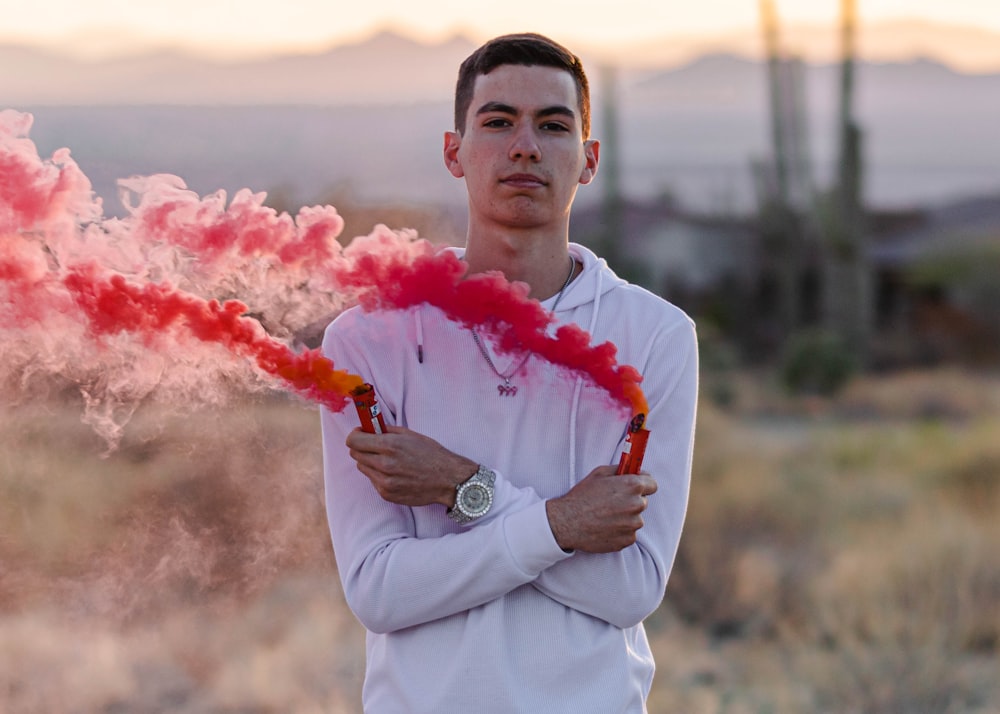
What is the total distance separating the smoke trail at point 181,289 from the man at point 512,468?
8 cm

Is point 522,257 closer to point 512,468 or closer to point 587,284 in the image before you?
point 587,284

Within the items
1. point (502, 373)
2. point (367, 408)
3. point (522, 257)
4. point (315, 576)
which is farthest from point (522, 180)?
point (315, 576)

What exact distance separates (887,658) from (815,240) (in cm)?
2438

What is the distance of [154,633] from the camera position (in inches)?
239

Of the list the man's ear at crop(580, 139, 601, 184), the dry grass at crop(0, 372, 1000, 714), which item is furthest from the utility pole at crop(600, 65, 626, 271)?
the man's ear at crop(580, 139, 601, 184)

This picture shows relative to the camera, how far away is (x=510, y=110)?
2.53 metres

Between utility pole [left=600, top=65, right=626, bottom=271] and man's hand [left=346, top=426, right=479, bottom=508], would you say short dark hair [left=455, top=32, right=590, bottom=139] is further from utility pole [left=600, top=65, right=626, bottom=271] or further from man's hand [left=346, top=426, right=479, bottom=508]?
utility pole [left=600, top=65, right=626, bottom=271]

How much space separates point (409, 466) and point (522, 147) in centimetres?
73

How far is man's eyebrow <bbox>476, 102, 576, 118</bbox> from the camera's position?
8.28 ft

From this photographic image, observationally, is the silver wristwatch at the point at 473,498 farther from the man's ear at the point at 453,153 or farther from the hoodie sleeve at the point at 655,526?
the man's ear at the point at 453,153

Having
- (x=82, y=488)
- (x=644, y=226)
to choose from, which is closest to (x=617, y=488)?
(x=82, y=488)

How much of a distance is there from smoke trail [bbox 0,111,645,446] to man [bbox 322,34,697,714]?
0.08 m

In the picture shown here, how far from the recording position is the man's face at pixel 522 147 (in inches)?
97.6

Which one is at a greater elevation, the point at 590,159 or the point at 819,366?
the point at 590,159
